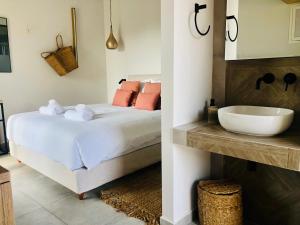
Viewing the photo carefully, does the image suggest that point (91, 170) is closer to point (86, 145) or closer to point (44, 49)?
point (86, 145)

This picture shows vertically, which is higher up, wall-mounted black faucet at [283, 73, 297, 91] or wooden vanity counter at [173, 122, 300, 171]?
wall-mounted black faucet at [283, 73, 297, 91]

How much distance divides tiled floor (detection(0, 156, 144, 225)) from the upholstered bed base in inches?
5.7

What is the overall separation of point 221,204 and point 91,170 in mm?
1188

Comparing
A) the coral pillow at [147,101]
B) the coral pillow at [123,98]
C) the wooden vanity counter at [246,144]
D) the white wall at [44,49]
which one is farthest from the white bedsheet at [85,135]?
the white wall at [44,49]

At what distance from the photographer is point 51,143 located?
2.43 m

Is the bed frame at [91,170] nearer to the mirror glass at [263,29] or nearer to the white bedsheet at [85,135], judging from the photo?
the white bedsheet at [85,135]

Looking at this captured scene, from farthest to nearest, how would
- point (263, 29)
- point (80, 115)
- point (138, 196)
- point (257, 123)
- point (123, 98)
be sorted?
1. point (123, 98)
2. point (80, 115)
3. point (138, 196)
4. point (263, 29)
5. point (257, 123)

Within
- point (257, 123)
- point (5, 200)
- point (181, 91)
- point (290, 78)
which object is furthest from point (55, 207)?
point (290, 78)

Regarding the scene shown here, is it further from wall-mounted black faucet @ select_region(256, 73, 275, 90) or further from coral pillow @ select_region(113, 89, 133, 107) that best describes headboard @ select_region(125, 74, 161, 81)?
wall-mounted black faucet @ select_region(256, 73, 275, 90)

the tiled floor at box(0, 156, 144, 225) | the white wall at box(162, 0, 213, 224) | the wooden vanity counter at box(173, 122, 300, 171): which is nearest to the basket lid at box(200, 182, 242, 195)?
the white wall at box(162, 0, 213, 224)

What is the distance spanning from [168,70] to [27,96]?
331 cm

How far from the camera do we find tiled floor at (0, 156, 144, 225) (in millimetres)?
2086

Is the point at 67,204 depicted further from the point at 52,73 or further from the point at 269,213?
the point at 52,73

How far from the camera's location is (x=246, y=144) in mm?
1431
